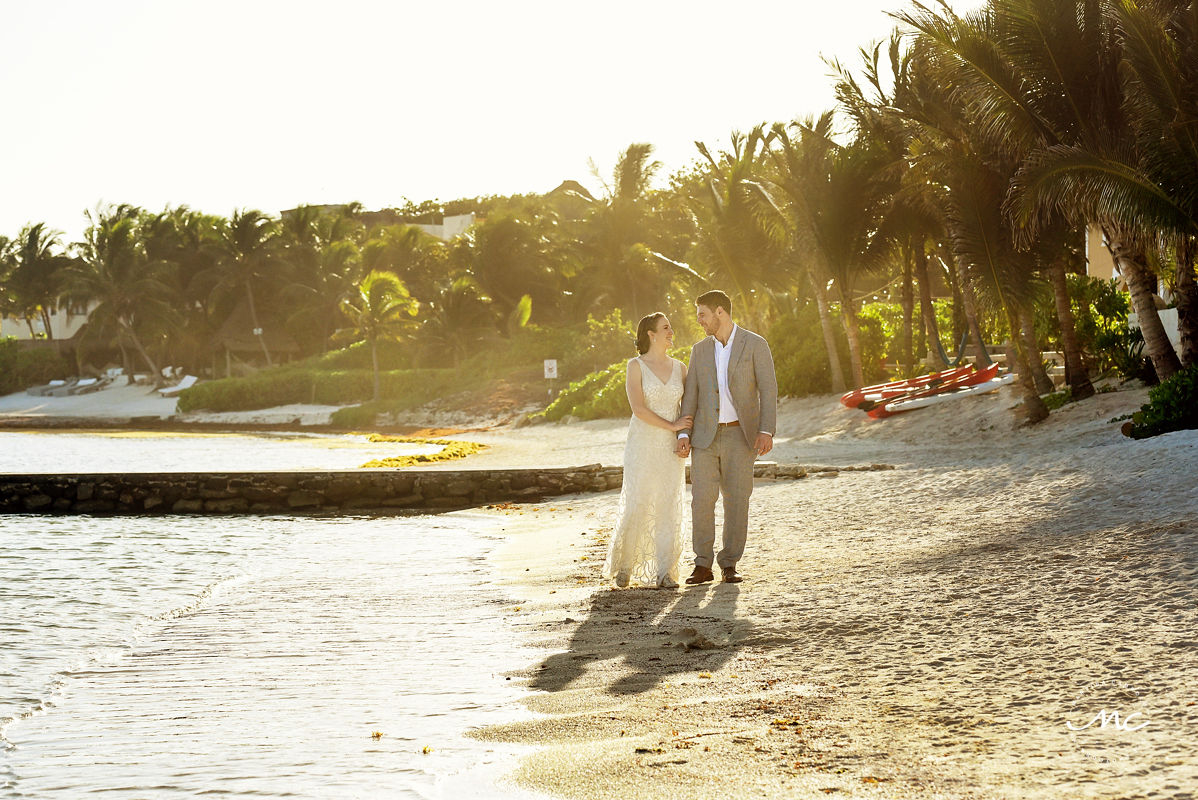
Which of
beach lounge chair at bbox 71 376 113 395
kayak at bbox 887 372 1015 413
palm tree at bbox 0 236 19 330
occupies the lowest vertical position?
kayak at bbox 887 372 1015 413

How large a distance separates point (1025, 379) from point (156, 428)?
127 feet

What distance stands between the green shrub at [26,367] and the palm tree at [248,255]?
1632 centimetres

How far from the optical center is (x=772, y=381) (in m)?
6.61

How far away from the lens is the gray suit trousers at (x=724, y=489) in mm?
6738

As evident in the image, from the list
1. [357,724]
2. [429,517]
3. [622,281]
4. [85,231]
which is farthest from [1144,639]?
[85,231]

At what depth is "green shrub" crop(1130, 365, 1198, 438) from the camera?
11.2 m

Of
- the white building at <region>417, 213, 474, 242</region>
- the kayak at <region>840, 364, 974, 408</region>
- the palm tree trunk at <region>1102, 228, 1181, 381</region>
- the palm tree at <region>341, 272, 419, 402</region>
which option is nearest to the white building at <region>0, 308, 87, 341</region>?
the white building at <region>417, 213, 474, 242</region>

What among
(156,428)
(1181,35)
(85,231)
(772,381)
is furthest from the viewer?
(85,231)

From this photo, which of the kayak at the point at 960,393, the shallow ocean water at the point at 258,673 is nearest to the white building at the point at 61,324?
the kayak at the point at 960,393

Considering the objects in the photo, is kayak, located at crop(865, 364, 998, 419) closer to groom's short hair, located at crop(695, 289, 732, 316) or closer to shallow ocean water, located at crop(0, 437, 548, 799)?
shallow ocean water, located at crop(0, 437, 548, 799)

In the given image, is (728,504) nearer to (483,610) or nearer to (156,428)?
(483,610)

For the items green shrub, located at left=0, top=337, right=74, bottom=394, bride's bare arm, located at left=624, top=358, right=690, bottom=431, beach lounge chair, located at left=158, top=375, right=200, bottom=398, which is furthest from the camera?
green shrub, located at left=0, top=337, right=74, bottom=394

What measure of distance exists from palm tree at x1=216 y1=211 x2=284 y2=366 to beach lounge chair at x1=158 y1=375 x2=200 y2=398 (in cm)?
426

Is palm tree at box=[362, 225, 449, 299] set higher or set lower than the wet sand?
higher
